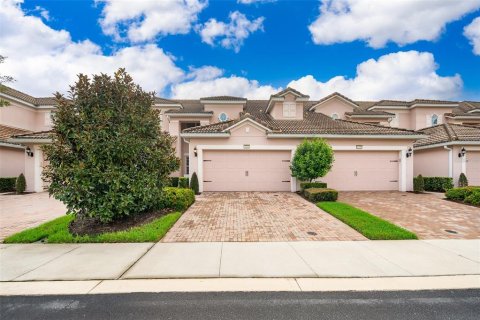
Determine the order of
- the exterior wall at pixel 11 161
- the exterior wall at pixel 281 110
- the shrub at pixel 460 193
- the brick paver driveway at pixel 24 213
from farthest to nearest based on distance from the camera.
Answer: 1. the exterior wall at pixel 281 110
2. the exterior wall at pixel 11 161
3. the shrub at pixel 460 193
4. the brick paver driveway at pixel 24 213

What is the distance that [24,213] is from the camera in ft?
28.5

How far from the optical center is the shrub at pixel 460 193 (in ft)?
33.8

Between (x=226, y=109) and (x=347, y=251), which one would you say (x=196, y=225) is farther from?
(x=226, y=109)

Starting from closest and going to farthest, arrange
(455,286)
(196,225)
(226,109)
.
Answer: (455,286), (196,225), (226,109)

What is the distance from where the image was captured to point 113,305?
3.10 m

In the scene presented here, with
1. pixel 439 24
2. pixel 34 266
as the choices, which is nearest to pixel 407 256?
pixel 34 266

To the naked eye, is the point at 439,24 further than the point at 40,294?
Yes

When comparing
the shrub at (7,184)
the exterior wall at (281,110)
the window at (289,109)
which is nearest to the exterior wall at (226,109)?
the exterior wall at (281,110)

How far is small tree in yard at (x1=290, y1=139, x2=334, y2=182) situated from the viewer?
39.2ft

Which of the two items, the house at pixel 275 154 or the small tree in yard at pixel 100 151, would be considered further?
the house at pixel 275 154

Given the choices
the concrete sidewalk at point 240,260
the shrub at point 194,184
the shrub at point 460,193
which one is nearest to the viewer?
the concrete sidewalk at point 240,260

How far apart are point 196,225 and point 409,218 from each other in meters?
7.51

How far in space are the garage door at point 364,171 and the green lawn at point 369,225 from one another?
17.8 feet

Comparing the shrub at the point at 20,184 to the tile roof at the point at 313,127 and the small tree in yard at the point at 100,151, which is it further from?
the small tree in yard at the point at 100,151
